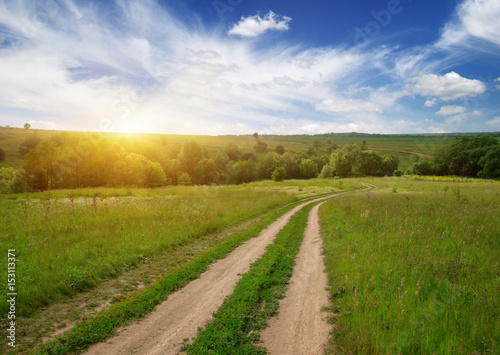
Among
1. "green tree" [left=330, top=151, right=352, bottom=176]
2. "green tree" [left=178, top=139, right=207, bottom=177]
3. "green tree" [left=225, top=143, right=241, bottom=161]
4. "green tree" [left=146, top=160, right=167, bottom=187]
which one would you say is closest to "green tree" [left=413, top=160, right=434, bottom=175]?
"green tree" [left=330, top=151, right=352, bottom=176]

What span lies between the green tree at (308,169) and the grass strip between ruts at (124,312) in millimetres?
100294

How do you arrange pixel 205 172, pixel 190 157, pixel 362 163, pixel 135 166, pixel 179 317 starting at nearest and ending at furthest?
pixel 179 317 → pixel 135 166 → pixel 205 172 → pixel 190 157 → pixel 362 163

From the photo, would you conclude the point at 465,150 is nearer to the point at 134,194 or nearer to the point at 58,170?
the point at 134,194

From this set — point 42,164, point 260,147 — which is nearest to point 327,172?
point 260,147

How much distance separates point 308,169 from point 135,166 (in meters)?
76.4

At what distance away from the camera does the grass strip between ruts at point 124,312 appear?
4414 millimetres

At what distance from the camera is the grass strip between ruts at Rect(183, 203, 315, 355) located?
4.43 metres

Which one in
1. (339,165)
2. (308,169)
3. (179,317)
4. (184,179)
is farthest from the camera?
(308,169)

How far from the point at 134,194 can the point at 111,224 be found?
14935 millimetres

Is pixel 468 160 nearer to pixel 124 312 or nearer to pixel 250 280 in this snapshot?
pixel 250 280

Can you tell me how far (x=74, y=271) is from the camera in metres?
7.06

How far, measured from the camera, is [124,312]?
546 cm

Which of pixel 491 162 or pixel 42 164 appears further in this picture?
pixel 491 162

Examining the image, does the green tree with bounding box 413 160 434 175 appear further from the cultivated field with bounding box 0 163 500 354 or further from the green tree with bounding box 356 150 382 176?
the cultivated field with bounding box 0 163 500 354
